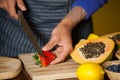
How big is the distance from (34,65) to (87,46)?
0.68 feet

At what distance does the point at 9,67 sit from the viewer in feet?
3.62

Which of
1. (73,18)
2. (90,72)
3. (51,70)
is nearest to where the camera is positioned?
(90,72)

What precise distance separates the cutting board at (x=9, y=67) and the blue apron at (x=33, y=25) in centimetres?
27

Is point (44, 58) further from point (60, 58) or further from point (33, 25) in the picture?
point (33, 25)

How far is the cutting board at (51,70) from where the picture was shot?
1.04 m

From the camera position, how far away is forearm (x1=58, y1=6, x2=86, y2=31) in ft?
4.12

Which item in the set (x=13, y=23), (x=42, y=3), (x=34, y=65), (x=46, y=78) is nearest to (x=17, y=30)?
(x=13, y=23)

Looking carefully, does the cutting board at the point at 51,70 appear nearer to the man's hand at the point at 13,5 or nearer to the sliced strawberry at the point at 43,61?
the sliced strawberry at the point at 43,61

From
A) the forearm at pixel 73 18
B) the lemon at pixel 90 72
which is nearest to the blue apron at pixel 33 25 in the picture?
the forearm at pixel 73 18

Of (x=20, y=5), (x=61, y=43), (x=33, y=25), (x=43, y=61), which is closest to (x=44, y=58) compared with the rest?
(x=43, y=61)

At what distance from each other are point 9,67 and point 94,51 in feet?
1.00

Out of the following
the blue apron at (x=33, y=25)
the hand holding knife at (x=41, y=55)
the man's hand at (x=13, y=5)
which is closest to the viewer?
the hand holding knife at (x=41, y=55)

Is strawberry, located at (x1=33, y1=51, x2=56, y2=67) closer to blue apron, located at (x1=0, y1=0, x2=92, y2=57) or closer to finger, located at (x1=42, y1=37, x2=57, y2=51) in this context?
finger, located at (x1=42, y1=37, x2=57, y2=51)

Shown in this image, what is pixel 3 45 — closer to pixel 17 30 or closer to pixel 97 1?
pixel 17 30
